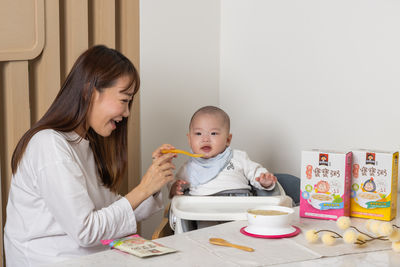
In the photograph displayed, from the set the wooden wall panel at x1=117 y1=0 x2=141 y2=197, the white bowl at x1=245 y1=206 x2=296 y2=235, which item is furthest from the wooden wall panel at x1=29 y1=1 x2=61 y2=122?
the white bowl at x1=245 y1=206 x2=296 y2=235

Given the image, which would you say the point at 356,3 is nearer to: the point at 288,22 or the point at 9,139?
the point at 288,22

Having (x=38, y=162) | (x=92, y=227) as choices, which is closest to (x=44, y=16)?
(x=38, y=162)

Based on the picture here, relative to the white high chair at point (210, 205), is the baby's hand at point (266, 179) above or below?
above

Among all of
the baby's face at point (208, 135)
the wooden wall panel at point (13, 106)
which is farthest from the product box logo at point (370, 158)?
the wooden wall panel at point (13, 106)

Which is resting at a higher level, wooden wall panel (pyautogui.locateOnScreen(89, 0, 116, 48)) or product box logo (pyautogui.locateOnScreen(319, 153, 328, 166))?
wooden wall panel (pyautogui.locateOnScreen(89, 0, 116, 48))

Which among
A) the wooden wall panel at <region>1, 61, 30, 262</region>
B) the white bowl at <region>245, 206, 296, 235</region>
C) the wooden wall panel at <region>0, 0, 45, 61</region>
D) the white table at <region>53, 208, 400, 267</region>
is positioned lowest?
the white table at <region>53, 208, 400, 267</region>

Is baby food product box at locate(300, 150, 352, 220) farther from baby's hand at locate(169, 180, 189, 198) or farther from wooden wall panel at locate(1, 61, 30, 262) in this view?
wooden wall panel at locate(1, 61, 30, 262)

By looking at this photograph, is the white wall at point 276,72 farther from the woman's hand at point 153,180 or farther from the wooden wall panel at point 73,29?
the woman's hand at point 153,180

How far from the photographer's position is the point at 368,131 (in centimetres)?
216

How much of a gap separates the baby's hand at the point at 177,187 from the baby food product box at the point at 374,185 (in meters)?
0.68

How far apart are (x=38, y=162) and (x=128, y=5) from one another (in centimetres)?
125

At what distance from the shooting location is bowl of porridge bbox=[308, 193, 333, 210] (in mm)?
1646

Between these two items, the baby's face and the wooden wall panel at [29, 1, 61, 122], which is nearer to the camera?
the baby's face

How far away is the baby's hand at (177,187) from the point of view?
6.54ft
